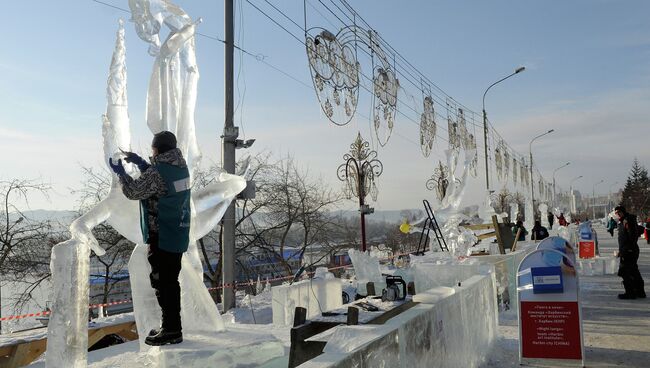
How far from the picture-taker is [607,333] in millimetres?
7992

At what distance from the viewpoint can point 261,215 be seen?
2812 cm

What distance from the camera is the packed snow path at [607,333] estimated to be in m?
6.58

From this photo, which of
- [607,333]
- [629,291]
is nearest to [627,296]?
[629,291]

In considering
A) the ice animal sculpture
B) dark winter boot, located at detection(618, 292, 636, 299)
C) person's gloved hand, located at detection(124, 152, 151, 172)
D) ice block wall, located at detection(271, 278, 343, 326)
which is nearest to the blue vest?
person's gloved hand, located at detection(124, 152, 151, 172)

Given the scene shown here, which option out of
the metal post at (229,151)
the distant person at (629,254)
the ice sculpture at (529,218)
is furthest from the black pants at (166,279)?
the ice sculpture at (529,218)

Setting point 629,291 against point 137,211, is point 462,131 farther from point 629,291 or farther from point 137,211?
point 137,211

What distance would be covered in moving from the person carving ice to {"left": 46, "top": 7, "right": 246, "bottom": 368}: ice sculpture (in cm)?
50

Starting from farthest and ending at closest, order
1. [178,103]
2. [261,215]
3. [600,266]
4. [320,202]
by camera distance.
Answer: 1. [320,202]
2. [261,215]
3. [600,266]
4. [178,103]

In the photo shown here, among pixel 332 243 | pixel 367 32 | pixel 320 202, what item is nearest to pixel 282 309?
pixel 367 32

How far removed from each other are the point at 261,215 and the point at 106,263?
306 inches

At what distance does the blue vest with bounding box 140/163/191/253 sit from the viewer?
398 cm

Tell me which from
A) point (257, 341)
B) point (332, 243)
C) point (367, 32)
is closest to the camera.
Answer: point (257, 341)

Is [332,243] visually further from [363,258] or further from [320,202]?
[363,258]

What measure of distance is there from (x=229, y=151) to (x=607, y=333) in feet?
Answer: 24.6
